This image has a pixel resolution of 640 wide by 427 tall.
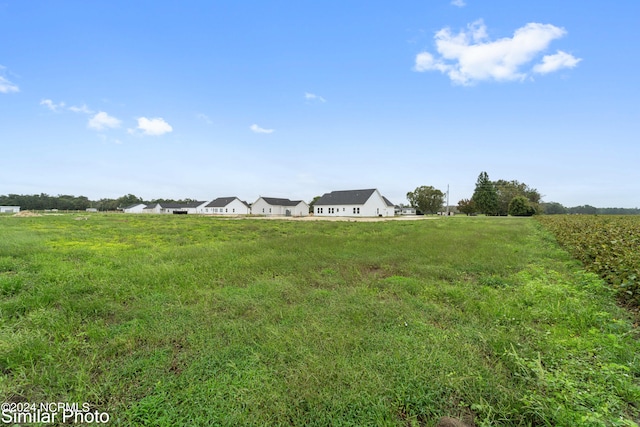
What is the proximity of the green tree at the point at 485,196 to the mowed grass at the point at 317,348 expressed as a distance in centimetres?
6364

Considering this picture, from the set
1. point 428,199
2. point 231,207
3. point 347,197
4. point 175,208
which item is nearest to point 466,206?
point 428,199

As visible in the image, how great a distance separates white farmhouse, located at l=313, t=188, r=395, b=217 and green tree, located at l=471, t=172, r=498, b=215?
86.6 ft

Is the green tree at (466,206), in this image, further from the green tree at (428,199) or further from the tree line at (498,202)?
the green tree at (428,199)

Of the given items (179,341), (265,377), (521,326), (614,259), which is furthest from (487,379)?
(614,259)

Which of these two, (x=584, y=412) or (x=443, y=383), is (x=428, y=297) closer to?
(x=443, y=383)

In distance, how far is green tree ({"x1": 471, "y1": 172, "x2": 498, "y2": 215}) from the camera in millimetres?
60000

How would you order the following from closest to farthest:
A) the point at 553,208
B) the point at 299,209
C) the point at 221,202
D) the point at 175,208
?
the point at 299,209 → the point at 221,202 → the point at 175,208 → the point at 553,208

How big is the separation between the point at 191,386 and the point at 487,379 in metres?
2.77

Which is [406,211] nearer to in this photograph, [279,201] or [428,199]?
[428,199]

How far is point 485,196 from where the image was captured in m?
60.5

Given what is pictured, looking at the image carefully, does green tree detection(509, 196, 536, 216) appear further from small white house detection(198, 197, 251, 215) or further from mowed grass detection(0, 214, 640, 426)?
mowed grass detection(0, 214, 640, 426)

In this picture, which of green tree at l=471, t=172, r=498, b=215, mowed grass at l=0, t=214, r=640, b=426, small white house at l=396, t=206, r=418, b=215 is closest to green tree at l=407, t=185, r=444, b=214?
small white house at l=396, t=206, r=418, b=215

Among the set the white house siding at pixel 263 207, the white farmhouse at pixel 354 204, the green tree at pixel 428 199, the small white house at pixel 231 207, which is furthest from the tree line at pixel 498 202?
the small white house at pixel 231 207

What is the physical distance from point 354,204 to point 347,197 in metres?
2.56
